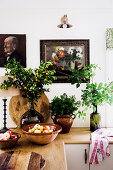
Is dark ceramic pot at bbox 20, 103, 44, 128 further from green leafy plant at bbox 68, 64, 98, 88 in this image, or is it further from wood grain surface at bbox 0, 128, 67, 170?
green leafy plant at bbox 68, 64, 98, 88

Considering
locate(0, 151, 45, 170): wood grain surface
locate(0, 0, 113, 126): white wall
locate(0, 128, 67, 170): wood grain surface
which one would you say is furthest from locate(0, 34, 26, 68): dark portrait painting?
locate(0, 151, 45, 170): wood grain surface

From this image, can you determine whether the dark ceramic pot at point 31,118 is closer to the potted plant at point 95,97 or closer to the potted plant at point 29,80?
the potted plant at point 29,80

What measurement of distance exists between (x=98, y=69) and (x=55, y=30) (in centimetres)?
80

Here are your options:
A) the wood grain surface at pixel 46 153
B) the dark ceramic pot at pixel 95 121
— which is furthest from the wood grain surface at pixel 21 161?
the dark ceramic pot at pixel 95 121

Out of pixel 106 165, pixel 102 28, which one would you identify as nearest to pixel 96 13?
pixel 102 28

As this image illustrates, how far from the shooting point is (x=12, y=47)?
2.38 meters

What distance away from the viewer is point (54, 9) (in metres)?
2.40

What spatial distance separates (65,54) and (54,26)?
1.37 feet

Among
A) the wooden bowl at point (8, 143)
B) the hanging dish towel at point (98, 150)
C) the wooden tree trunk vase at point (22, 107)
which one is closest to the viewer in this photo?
the wooden bowl at point (8, 143)

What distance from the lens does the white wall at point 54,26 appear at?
2400 mm

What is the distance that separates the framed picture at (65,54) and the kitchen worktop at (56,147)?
29.4 inches

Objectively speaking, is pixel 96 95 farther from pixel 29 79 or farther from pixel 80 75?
pixel 29 79

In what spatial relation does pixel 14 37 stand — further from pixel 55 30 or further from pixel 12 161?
pixel 12 161

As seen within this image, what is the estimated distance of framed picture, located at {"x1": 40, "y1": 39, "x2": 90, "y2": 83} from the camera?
7.84ft
